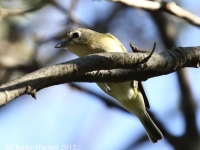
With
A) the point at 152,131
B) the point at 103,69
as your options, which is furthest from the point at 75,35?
the point at 103,69

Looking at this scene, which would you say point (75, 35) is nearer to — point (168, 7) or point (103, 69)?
point (168, 7)

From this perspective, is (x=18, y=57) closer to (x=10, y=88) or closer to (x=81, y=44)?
(x=81, y=44)

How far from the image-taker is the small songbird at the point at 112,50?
3902mm

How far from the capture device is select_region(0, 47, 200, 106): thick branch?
6.12 feet

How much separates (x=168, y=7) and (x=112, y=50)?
0.89 metres

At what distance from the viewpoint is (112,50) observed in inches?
151

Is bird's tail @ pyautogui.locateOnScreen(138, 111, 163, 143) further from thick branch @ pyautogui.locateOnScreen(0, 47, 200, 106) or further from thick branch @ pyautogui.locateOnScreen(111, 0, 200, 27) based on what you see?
thick branch @ pyautogui.locateOnScreen(0, 47, 200, 106)

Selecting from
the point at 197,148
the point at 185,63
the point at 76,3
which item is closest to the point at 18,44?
the point at 76,3

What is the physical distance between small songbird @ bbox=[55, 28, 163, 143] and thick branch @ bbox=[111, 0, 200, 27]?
0.45 metres

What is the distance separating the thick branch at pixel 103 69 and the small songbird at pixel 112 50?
1283 millimetres

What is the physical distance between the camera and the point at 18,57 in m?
5.39

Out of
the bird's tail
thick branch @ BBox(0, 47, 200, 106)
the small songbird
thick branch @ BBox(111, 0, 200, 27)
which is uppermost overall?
thick branch @ BBox(0, 47, 200, 106)

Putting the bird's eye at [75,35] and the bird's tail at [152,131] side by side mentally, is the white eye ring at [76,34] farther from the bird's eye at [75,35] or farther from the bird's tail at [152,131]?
the bird's tail at [152,131]

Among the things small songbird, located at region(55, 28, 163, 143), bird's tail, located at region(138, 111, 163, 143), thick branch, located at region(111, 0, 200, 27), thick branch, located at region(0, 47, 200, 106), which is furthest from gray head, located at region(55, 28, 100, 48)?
thick branch, located at region(0, 47, 200, 106)
